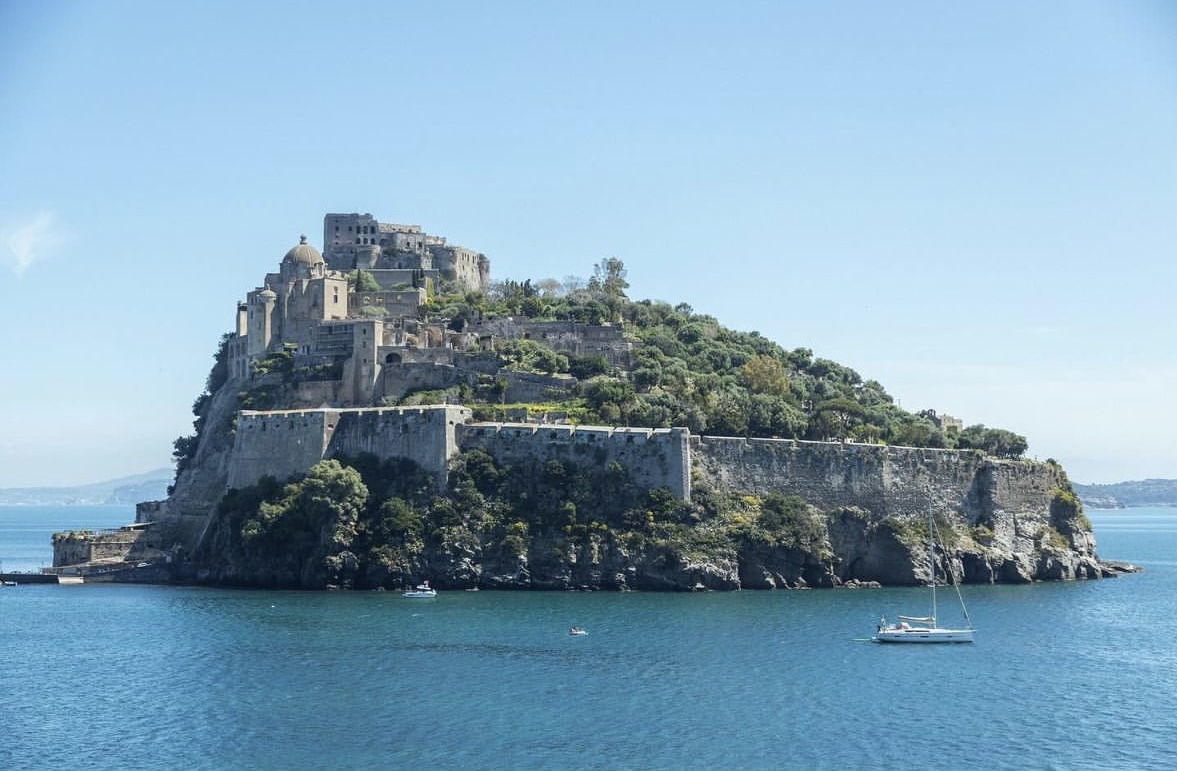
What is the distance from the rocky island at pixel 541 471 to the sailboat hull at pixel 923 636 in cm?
1457

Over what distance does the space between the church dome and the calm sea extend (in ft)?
104

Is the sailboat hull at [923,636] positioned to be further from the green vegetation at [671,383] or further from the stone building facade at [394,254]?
the stone building facade at [394,254]

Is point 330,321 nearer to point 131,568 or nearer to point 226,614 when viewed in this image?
point 131,568

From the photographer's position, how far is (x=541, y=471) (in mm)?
74188

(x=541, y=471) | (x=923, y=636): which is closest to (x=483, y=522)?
(x=541, y=471)

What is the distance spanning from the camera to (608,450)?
2938 inches

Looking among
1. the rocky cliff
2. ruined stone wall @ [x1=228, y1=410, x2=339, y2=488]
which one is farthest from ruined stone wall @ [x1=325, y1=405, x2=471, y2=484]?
the rocky cliff

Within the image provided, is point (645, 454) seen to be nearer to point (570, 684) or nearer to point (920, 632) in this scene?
point (920, 632)

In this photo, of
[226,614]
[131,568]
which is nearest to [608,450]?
[226,614]

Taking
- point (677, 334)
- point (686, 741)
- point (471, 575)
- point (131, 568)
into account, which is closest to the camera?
point (686, 741)

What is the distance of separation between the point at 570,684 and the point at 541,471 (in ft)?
85.0

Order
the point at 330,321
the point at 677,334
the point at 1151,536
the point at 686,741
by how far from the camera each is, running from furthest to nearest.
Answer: the point at 1151,536, the point at 677,334, the point at 330,321, the point at 686,741

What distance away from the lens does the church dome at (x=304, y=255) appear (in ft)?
322

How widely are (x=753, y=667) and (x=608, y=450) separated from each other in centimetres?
2396
